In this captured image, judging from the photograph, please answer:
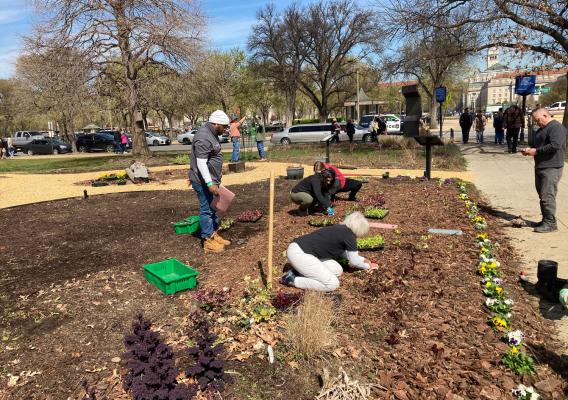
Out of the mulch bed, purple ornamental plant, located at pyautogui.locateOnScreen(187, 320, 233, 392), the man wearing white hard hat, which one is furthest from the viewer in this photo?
the man wearing white hard hat

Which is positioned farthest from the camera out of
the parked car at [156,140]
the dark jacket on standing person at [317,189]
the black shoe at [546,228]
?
the parked car at [156,140]

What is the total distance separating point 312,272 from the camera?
4418mm

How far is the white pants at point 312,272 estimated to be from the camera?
4.42m

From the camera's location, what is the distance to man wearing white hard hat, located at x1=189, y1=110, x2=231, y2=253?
18.9 feet

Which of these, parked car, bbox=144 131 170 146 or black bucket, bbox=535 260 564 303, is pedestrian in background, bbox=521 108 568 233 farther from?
parked car, bbox=144 131 170 146

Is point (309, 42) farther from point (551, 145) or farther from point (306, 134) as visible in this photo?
point (551, 145)

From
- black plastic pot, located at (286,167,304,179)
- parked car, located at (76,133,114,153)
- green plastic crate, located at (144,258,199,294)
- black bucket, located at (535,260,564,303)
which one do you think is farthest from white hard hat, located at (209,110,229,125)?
parked car, located at (76,133,114,153)

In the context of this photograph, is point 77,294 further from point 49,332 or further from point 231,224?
point 231,224

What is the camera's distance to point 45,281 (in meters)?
5.34

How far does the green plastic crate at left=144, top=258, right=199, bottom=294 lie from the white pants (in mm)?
1167

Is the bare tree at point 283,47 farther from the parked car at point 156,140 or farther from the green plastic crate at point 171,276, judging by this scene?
the green plastic crate at point 171,276

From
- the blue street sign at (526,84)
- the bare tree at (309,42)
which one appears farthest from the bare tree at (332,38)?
the blue street sign at (526,84)

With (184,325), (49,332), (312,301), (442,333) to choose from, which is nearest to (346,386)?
(312,301)

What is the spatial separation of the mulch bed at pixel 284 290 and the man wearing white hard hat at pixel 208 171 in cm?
30
